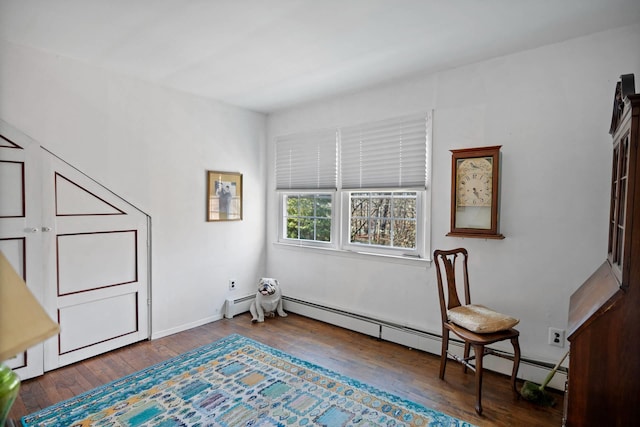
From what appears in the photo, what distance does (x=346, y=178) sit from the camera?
12.4 feet

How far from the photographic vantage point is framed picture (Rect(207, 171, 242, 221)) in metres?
3.92

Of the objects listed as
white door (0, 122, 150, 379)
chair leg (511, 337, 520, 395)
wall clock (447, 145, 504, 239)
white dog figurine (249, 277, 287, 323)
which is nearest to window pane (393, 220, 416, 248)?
wall clock (447, 145, 504, 239)

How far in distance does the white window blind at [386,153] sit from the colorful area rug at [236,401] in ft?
6.20

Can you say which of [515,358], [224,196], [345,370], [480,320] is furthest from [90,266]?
[515,358]

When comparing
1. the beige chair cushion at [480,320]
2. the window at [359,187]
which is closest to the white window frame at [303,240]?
the window at [359,187]

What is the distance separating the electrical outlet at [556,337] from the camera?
2.51m

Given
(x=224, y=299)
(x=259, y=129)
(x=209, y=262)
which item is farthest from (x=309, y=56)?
(x=224, y=299)

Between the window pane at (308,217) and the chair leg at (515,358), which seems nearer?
the chair leg at (515,358)

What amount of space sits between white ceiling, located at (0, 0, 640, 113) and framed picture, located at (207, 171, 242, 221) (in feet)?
3.91

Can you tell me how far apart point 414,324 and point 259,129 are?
303 cm

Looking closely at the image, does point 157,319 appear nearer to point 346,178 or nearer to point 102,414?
point 102,414

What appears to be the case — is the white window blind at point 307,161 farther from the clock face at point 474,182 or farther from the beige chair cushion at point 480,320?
the beige chair cushion at point 480,320

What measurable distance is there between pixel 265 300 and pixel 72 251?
2.00 metres

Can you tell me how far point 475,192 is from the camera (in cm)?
281
